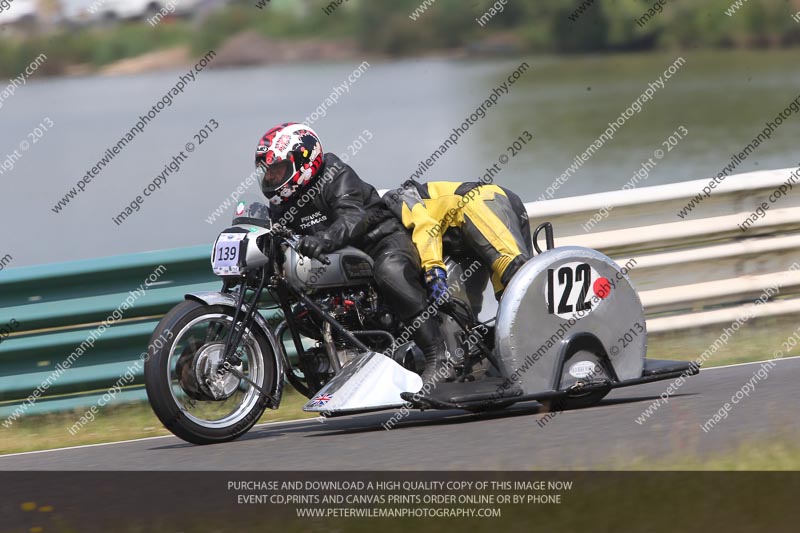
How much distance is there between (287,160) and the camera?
671cm

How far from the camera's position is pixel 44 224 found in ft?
44.8

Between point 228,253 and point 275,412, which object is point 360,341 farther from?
point 275,412

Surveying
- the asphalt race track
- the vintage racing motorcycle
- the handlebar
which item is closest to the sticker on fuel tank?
the vintage racing motorcycle

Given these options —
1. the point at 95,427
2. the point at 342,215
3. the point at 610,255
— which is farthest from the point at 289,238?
the point at 610,255

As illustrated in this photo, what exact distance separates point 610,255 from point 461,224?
2.42m

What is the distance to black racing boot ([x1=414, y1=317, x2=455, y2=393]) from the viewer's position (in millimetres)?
6797

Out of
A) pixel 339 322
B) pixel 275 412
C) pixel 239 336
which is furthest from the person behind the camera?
pixel 275 412

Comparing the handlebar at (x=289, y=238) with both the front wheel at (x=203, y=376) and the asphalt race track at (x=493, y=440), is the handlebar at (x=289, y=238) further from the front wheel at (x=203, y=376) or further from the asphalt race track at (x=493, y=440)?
the asphalt race track at (x=493, y=440)

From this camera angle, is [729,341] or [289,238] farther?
[729,341]

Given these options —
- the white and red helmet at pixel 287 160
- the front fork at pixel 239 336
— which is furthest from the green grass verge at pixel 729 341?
the front fork at pixel 239 336

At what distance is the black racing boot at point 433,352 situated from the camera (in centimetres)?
680

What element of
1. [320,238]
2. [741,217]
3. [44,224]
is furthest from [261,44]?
[320,238]

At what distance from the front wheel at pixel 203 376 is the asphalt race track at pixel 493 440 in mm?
141
